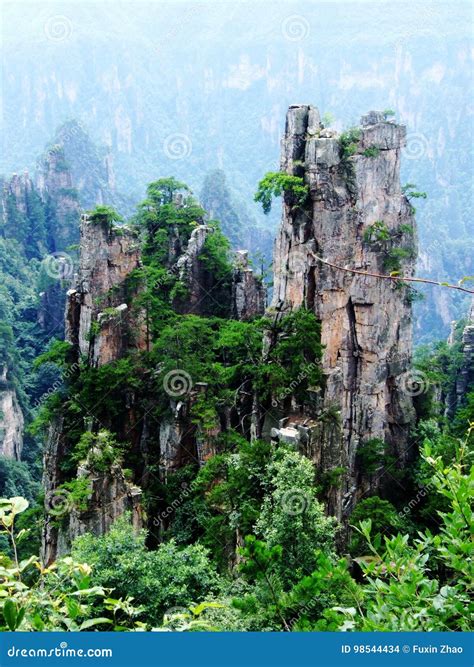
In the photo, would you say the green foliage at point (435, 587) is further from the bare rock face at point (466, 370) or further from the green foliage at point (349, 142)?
the bare rock face at point (466, 370)

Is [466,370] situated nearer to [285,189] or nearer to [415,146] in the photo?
[285,189]

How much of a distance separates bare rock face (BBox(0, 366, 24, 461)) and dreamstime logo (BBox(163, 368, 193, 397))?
1616 cm

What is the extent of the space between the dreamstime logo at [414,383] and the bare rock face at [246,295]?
5.67 metres

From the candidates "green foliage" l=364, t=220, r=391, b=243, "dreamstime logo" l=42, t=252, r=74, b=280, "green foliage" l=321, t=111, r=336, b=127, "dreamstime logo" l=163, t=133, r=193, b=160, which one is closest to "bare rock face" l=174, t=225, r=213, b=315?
"green foliage" l=321, t=111, r=336, b=127

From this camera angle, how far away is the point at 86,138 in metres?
73.7

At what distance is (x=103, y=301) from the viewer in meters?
24.2

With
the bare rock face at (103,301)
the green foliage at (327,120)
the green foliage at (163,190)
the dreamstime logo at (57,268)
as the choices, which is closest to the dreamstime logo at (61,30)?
the green foliage at (163,190)

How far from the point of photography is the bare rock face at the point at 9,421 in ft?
122

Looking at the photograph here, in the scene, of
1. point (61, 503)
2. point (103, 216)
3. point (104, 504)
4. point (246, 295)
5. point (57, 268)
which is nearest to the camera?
point (104, 504)

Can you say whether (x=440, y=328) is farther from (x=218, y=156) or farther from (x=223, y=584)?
(x=223, y=584)

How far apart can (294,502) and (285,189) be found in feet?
35.3

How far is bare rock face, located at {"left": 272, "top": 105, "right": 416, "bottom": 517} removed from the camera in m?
21.8

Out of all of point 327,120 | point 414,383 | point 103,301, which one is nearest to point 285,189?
point 327,120

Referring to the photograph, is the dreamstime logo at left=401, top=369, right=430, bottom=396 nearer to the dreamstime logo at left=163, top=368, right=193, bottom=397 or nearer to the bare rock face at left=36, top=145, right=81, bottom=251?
the dreamstime logo at left=163, top=368, right=193, bottom=397
